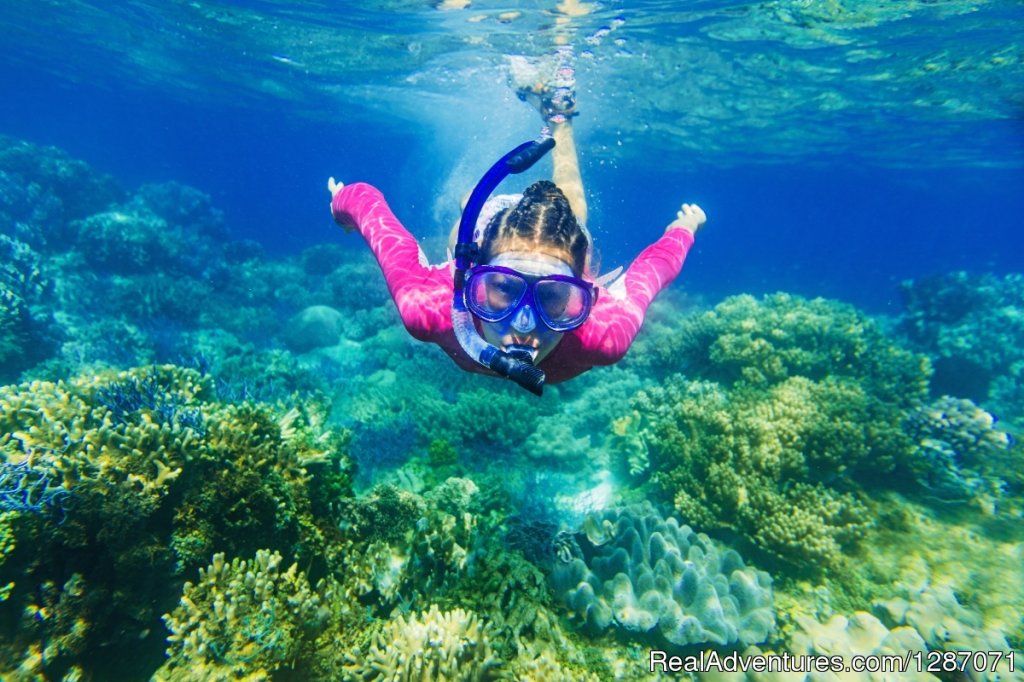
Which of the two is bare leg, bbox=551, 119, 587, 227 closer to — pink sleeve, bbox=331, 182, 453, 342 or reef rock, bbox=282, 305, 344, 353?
pink sleeve, bbox=331, 182, 453, 342

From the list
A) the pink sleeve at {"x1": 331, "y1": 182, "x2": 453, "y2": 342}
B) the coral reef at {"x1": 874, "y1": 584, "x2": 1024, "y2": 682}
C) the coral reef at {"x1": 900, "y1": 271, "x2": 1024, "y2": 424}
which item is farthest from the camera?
the coral reef at {"x1": 900, "y1": 271, "x2": 1024, "y2": 424}

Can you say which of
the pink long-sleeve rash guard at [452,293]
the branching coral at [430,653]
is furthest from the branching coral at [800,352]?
the branching coral at [430,653]

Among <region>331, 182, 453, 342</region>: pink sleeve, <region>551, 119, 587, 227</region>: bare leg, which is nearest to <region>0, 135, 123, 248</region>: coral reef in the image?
<region>331, 182, 453, 342</region>: pink sleeve

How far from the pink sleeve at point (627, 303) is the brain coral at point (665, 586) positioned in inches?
87.6

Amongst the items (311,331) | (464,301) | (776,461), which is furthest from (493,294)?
(311,331)

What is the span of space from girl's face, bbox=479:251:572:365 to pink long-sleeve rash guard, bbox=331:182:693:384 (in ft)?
1.45

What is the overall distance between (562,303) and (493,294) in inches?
19.6

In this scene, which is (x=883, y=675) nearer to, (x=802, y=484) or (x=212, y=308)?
(x=802, y=484)

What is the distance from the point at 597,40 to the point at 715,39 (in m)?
4.33

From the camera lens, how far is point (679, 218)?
5.88 m

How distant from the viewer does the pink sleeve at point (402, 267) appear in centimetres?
392

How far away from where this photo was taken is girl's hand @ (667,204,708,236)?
5613 mm

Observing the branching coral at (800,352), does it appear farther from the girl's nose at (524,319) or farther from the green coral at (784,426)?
the girl's nose at (524,319)

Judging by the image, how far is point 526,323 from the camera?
320cm
